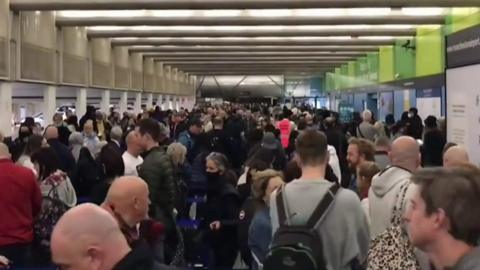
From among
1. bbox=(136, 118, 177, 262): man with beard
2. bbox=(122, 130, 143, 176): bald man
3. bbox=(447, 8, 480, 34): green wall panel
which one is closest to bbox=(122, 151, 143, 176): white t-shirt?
bbox=(122, 130, 143, 176): bald man

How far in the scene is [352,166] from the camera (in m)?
7.36

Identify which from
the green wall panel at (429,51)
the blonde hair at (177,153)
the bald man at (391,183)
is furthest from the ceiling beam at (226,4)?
the bald man at (391,183)

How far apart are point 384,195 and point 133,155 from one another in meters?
3.15

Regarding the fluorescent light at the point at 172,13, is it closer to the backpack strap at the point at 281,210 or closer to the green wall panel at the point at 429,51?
the green wall panel at the point at 429,51

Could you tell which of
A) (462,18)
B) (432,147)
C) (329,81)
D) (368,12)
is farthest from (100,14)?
(329,81)

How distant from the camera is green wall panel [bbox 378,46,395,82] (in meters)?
25.8

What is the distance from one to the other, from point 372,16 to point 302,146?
1463cm

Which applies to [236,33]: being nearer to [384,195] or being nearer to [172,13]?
[172,13]

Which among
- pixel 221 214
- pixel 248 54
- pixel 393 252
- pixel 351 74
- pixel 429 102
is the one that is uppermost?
pixel 248 54

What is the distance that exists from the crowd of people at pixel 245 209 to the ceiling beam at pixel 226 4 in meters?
4.22

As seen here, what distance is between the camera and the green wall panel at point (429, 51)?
1845 centimetres

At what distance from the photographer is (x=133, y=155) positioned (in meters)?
7.12

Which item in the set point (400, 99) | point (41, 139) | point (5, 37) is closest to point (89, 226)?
point (41, 139)

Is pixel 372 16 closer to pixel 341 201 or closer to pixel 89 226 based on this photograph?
pixel 341 201
